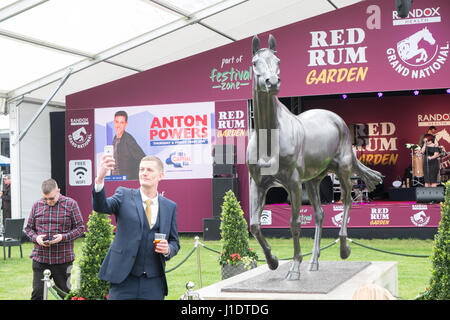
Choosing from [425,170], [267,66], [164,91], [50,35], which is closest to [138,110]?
[164,91]

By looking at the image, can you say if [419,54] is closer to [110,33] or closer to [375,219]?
[375,219]

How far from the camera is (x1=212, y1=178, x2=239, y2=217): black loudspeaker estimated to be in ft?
43.3

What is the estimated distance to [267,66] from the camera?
4.33 meters

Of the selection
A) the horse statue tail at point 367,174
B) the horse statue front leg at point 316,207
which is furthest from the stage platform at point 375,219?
the horse statue front leg at point 316,207

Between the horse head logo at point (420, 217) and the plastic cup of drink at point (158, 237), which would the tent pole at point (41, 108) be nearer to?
the horse head logo at point (420, 217)

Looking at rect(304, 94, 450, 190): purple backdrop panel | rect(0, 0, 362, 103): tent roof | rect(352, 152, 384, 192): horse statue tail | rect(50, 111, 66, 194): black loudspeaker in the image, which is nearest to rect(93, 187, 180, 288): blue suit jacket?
rect(352, 152, 384, 192): horse statue tail

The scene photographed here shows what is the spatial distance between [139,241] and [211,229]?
964cm

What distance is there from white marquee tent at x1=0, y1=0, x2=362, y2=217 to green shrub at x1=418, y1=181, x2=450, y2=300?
763 cm

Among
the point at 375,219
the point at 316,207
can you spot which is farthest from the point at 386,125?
the point at 316,207

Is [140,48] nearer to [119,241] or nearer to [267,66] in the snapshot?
[267,66]

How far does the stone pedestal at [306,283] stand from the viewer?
4297 millimetres

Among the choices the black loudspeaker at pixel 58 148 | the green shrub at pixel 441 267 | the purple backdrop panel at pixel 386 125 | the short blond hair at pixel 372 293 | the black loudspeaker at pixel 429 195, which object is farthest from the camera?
the purple backdrop panel at pixel 386 125

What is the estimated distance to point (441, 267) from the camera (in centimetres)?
448

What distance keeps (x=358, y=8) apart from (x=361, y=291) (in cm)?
1196
